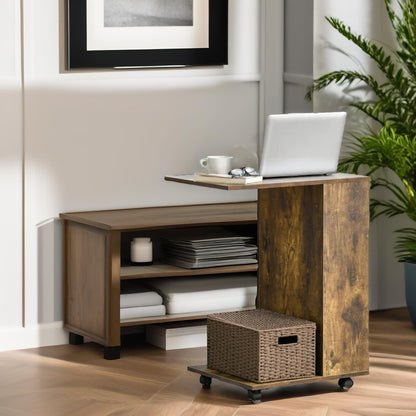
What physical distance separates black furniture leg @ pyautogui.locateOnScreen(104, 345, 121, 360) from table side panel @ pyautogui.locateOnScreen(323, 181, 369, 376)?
3.56 feet

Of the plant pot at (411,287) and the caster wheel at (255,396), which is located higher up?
the plant pot at (411,287)

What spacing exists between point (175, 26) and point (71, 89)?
607 millimetres

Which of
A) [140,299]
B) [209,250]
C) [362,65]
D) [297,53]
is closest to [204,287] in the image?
[209,250]

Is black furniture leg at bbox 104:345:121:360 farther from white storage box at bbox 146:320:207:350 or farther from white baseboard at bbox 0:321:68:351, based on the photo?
white baseboard at bbox 0:321:68:351

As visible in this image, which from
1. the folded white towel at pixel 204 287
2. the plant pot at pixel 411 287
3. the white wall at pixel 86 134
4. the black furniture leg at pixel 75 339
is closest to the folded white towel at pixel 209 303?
the folded white towel at pixel 204 287

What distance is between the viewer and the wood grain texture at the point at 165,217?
532 centimetres

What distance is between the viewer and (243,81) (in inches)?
236

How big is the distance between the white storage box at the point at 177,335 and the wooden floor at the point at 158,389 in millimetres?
54

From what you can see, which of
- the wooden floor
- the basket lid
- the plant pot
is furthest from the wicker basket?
the plant pot

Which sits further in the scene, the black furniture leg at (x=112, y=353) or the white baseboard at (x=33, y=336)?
the white baseboard at (x=33, y=336)

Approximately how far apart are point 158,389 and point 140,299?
693 millimetres

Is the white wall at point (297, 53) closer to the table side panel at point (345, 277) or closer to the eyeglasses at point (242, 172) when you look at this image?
the table side panel at point (345, 277)

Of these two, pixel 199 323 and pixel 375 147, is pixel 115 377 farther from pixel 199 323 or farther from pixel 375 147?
pixel 375 147

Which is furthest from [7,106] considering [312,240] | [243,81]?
[312,240]
